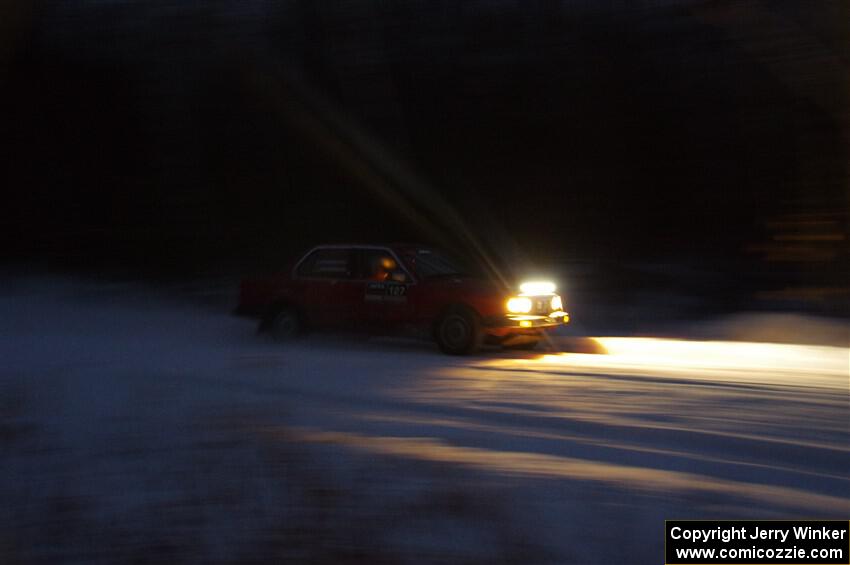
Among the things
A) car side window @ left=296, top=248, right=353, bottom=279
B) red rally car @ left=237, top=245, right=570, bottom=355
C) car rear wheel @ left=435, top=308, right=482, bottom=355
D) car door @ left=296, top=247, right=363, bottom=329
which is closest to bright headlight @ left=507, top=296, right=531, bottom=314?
red rally car @ left=237, top=245, right=570, bottom=355

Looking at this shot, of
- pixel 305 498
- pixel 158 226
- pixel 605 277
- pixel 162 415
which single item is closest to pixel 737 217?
pixel 605 277

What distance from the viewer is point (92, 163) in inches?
1014

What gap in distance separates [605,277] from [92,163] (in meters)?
13.2

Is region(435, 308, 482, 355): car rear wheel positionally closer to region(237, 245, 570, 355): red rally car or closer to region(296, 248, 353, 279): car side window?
region(237, 245, 570, 355): red rally car

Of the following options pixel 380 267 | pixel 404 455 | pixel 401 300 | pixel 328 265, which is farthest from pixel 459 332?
pixel 404 455

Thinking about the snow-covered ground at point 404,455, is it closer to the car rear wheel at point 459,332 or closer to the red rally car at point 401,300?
the car rear wheel at point 459,332

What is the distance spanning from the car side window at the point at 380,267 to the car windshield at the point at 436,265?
266 mm

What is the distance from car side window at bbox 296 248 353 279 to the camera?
13.9 metres

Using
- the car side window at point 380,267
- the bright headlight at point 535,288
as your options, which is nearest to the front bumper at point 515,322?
the bright headlight at point 535,288

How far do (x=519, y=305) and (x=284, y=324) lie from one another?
3462mm

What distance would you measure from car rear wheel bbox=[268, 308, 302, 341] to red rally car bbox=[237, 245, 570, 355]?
0.04 feet

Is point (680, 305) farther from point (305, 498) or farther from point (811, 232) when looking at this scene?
point (305, 498)

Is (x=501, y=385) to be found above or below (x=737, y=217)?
below

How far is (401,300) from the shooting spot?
13258mm
